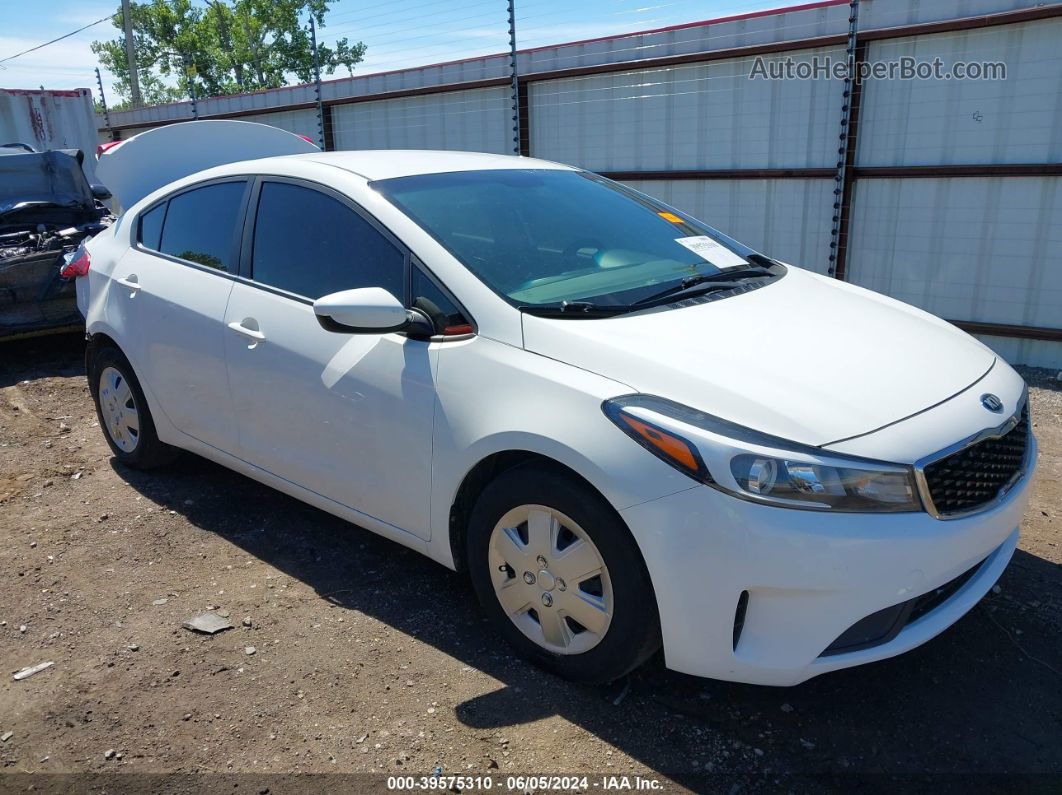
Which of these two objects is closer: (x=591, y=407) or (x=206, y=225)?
(x=591, y=407)

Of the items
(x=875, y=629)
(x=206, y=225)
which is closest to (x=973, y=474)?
(x=875, y=629)

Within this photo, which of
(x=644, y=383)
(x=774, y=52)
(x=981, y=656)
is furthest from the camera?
(x=774, y=52)

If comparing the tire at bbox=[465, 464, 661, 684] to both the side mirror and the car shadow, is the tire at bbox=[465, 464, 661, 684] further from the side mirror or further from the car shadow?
the side mirror

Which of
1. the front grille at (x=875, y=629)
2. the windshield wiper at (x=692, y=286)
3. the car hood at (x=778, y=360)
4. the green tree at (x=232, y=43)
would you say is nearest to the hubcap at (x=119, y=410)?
the car hood at (x=778, y=360)

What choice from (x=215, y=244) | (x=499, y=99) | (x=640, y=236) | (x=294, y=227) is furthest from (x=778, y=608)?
(x=499, y=99)

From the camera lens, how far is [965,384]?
8.89 ft

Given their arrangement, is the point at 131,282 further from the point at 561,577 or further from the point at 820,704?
the point at 820,704

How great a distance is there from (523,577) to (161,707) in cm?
124

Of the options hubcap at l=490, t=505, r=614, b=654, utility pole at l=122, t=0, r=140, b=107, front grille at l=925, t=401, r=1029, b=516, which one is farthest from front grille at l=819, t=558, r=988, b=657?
utility pole at l=122, t=0, r=140, b=107

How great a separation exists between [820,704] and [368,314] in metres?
1.92

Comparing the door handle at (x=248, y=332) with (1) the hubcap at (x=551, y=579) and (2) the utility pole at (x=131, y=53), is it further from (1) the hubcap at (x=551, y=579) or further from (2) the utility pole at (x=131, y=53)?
(2) the utility pole at (x=131, y=53)

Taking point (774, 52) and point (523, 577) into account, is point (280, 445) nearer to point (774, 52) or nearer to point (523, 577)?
point (523, 577)

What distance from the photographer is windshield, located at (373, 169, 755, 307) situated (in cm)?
299

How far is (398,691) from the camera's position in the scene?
280 cm
